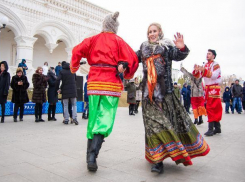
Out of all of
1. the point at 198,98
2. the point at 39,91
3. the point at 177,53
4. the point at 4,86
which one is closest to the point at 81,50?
the point at 177,53

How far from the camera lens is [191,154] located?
9.54 ft

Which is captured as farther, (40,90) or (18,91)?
(40,90)

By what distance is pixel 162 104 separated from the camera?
9.70 ft

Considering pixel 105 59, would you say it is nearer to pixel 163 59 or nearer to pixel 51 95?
pixel 163 59

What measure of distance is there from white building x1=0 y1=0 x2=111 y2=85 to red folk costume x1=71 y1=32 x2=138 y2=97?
13.6 metres

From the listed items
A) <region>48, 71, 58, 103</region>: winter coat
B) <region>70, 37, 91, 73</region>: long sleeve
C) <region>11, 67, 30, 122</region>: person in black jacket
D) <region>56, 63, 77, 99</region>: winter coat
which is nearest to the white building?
<region>11, 67, 30, 122</region>: person in black jacket

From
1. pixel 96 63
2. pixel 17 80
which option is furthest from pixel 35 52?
pixel 96 63

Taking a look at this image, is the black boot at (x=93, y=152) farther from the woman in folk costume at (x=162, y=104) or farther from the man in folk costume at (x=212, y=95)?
the man in folk costume at (x=212, y=95)

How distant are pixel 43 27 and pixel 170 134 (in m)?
16.2

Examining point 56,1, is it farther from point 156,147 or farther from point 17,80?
point 156,147

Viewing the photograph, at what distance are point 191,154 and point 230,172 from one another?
1.61ft

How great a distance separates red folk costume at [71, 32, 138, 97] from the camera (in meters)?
2.97

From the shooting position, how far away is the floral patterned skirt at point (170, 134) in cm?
271

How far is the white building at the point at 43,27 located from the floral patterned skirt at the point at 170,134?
14484 millimetres
